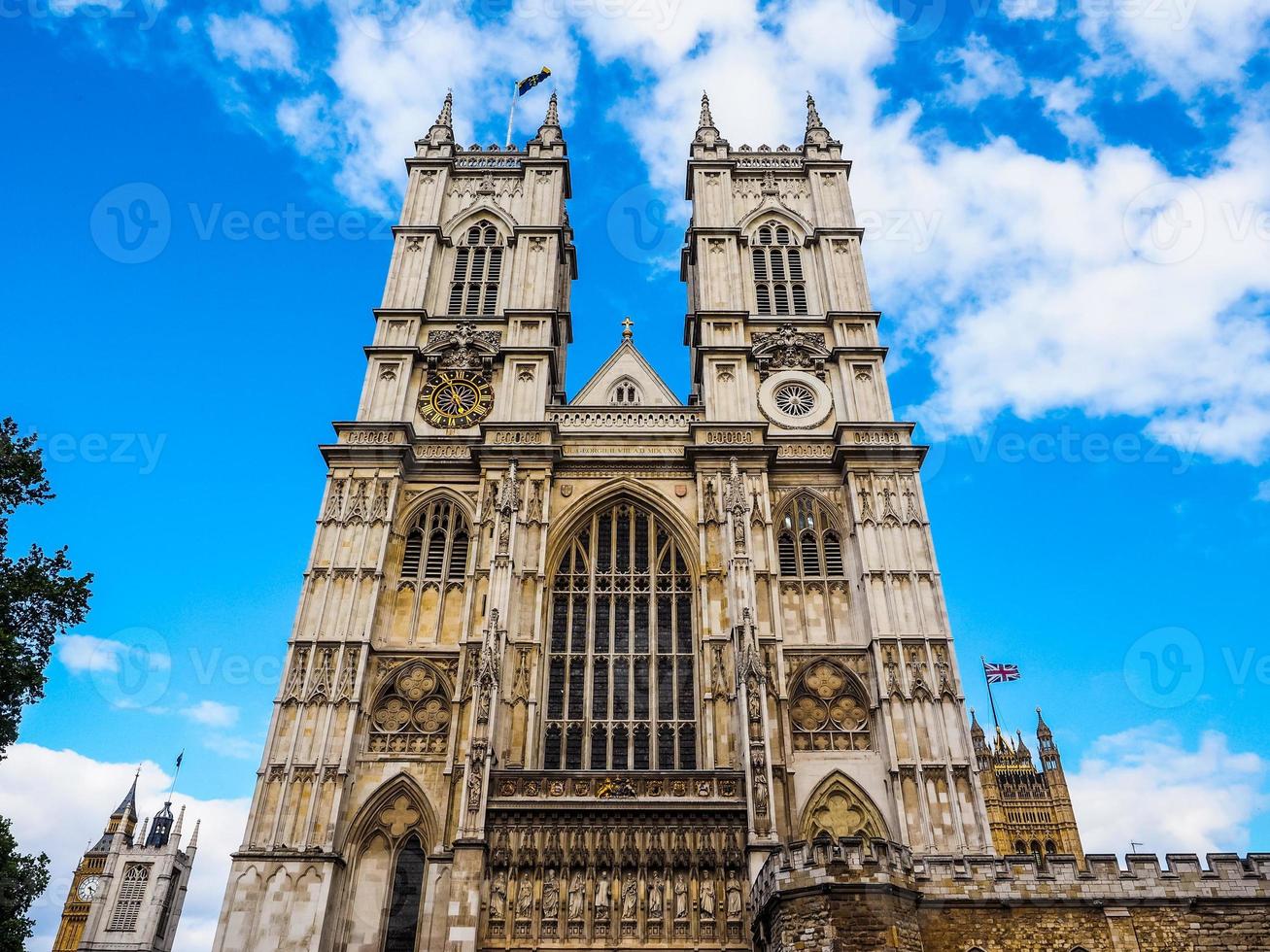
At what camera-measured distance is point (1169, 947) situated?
17.1m

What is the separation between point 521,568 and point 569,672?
3.03 metres

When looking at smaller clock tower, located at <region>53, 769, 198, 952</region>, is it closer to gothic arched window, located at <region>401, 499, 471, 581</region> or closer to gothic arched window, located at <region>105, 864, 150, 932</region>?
gothic arched window, located at <region>105, 864, 150, 932</region>

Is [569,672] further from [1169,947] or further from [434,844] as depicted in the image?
[1169,947]

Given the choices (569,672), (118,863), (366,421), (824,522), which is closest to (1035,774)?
(824,522)

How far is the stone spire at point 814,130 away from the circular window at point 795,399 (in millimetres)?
12032

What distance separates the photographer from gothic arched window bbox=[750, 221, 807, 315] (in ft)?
109

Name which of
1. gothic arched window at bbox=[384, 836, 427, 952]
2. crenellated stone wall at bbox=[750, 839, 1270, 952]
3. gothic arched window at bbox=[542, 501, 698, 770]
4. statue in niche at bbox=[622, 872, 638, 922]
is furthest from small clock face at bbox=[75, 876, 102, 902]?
crenellated stone wall at bbox=[750, 839, 1270, 952]

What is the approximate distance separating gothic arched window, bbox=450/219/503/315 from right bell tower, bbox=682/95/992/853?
23.0 feet

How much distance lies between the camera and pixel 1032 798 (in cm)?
5928

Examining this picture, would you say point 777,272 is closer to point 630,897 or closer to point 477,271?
point 477,271

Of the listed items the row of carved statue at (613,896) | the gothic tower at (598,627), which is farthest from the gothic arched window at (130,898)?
the row of carved statue at (613,896)

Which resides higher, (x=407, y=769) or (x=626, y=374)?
(x=626, y=374)

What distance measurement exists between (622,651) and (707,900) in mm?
7190

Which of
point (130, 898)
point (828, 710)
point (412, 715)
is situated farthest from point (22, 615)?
point (130, 898)
